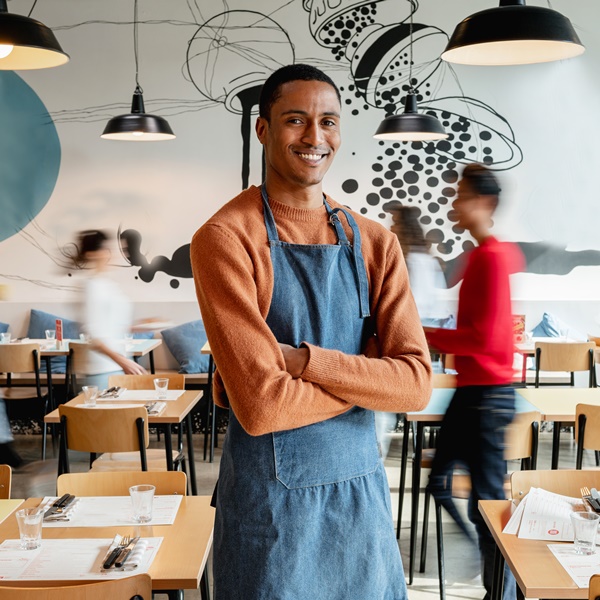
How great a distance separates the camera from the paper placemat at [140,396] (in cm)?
434

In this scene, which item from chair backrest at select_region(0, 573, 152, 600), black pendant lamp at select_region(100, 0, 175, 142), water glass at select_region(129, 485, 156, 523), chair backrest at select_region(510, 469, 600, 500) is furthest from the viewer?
black pendant lamp at select_region(100, 0, 175, 142)

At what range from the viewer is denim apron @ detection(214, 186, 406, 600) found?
1491mm

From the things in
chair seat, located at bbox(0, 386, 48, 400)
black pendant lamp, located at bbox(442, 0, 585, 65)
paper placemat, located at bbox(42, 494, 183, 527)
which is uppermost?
black pendant lamp, located at bbox(442, 0, 585, 65)

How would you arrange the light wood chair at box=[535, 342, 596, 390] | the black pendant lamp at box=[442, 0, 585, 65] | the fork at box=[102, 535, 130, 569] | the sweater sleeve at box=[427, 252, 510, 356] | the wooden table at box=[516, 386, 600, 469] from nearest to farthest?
the fork at box=[102, 535, 130, 569], the black pendant lamp at box=[442, 0, 585, 65], the sweater sleeve at box=[427, 252, 510, 356], the wooden table at box=[516, 386, 600, 469], the light wood chair at box=[535, 342, 596, 390]

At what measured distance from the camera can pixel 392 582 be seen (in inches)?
63.9

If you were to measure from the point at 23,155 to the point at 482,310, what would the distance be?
17.3 ft

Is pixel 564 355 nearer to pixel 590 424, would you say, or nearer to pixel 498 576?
pixel 590 424

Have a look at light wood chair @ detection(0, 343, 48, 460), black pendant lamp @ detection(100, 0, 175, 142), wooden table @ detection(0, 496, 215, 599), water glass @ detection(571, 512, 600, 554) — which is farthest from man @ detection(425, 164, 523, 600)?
light wood chair @ detection(0, 343, 48, 460)

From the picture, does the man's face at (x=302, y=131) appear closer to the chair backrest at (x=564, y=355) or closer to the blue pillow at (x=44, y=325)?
the chair backrest at (x=564, y=355)

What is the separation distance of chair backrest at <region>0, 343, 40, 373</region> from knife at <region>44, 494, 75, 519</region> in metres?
3.54

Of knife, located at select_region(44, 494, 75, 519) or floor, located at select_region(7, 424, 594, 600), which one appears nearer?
knife, located at select_region(44, 494, 75, 519)

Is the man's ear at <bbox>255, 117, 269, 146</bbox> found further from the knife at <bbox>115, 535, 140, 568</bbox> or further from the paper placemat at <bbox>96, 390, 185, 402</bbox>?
the paper placemat at <bbox>96, 390, 185, 402</bbox>

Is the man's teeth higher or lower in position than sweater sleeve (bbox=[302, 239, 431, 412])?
higher

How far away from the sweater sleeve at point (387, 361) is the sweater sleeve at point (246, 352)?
0.15 feet
